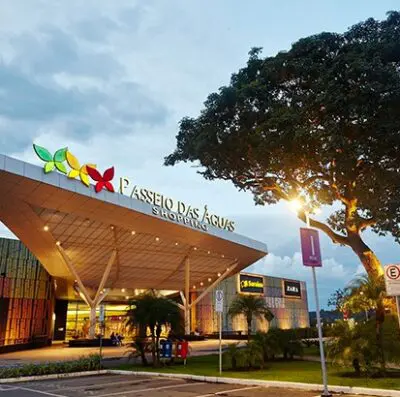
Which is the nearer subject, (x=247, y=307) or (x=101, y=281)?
(x=247, y=307)

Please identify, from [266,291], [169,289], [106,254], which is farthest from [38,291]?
[266,291]

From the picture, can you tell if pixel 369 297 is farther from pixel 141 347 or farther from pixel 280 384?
pixel 141 347

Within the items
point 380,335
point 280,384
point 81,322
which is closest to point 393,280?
point 380,335

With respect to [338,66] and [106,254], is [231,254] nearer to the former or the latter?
[106,254]

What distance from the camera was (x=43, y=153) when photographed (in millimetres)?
21672

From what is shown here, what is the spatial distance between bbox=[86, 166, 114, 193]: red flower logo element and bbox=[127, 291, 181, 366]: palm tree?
781 centimetres

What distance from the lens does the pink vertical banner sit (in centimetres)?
1125

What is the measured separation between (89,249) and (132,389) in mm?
Answer: 22338

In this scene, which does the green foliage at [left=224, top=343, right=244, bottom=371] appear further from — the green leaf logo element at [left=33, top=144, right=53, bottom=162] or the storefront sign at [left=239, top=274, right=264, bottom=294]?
the storefront sign at [left=239, top=274, right=264, bottom=294]

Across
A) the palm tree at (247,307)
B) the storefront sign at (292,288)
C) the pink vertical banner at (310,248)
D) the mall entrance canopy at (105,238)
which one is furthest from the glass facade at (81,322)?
the pink vertical banner at (310,248)

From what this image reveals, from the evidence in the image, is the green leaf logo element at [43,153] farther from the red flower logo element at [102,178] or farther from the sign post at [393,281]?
the sign post at [393,281]

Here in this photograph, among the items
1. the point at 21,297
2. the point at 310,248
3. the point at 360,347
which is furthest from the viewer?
the point at 21,297

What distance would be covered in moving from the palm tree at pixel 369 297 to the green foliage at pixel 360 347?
289mm

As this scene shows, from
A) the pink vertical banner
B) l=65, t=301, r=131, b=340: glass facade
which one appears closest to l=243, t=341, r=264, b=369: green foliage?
the pink vertical banner
